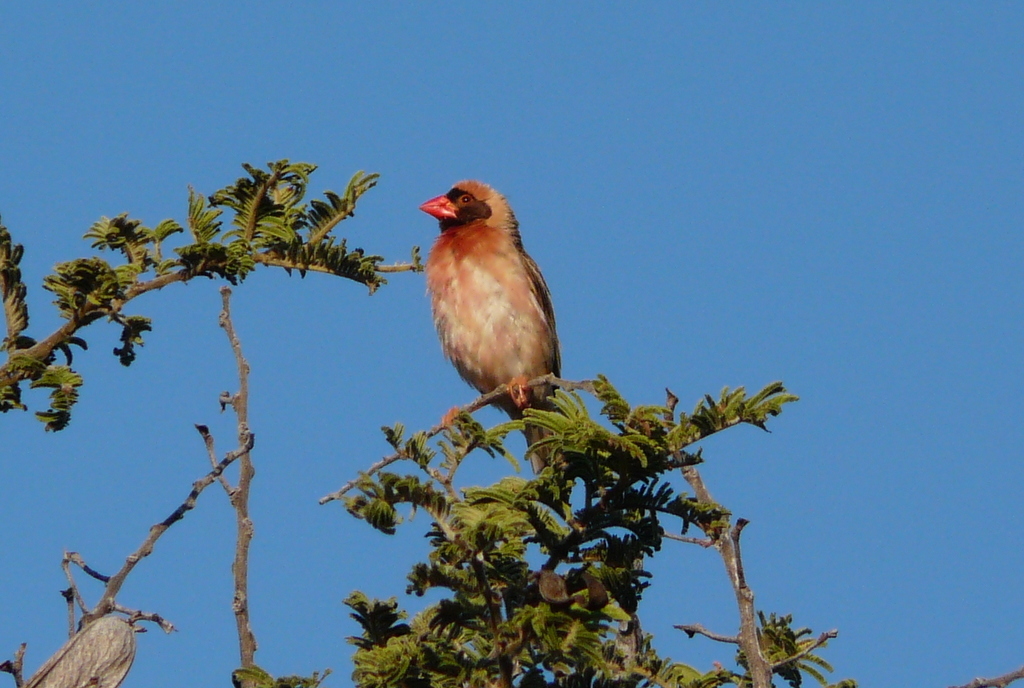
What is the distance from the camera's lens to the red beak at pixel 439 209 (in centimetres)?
948

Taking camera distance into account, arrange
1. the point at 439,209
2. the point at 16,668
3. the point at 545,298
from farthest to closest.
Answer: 1. the point at 439,209
2. the point at 545,298
3. the point at 16,668

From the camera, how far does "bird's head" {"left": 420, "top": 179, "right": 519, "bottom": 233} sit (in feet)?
31.0

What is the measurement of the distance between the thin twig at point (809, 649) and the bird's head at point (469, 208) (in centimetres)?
538

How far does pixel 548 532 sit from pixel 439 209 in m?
5.84

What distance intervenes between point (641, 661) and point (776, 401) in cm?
134

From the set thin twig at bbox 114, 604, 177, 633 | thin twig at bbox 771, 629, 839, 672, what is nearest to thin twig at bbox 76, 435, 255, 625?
thin twig at bbox 114, 604, 177, 633

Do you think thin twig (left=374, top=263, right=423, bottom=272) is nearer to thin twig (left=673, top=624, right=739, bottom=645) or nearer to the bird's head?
thin twig (left=673, top=624, right=739, bottom=645)

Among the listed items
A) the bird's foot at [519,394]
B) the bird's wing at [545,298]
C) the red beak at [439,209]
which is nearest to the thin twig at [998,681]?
the bird's foot at [519,394]

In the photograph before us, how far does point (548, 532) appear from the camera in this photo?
3.85m

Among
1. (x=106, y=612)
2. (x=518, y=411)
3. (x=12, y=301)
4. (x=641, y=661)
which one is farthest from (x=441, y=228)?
(x=106, y=612)

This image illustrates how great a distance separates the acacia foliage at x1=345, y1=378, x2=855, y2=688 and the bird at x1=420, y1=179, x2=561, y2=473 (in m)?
4.22

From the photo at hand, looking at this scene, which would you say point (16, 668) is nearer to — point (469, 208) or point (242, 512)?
point (242, 512)

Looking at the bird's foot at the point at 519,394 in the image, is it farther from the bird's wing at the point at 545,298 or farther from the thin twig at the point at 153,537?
the thin twig at the point at 153,537

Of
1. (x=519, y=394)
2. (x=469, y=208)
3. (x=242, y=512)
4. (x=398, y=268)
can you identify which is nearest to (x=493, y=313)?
(x=519, y=394)
